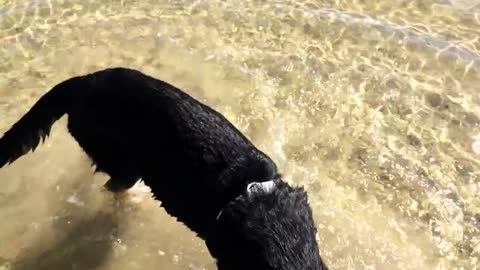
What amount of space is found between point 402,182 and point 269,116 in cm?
105

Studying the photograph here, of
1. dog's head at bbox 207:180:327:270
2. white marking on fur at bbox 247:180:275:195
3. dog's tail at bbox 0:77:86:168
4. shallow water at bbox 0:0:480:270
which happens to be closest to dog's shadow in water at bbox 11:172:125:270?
shallow water at bbox 0:0:480:270

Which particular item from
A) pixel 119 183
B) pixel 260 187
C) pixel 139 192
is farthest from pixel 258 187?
pixel 139 192

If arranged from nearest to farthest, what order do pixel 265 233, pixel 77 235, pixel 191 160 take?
pixel 265 233
pixel 191 160
pixel 77 235

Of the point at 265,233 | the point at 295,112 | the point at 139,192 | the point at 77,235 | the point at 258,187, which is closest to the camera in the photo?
the point at 265,233

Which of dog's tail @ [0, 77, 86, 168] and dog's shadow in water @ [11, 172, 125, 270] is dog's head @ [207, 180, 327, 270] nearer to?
dog's tail @ [0, 77, 86, 168]

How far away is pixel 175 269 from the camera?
3859 millimetres

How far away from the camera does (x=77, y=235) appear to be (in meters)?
4.00

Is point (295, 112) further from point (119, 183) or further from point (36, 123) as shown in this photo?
point (36, 123)


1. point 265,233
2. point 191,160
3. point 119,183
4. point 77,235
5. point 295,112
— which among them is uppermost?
point 191,160

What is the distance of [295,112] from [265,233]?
213 centimetres

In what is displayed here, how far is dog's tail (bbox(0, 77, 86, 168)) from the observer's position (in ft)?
10.6

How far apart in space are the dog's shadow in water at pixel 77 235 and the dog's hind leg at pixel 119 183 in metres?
0.21

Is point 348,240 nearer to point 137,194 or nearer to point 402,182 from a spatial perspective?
point 402,182

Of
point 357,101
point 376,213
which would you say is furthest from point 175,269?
point 357,101
